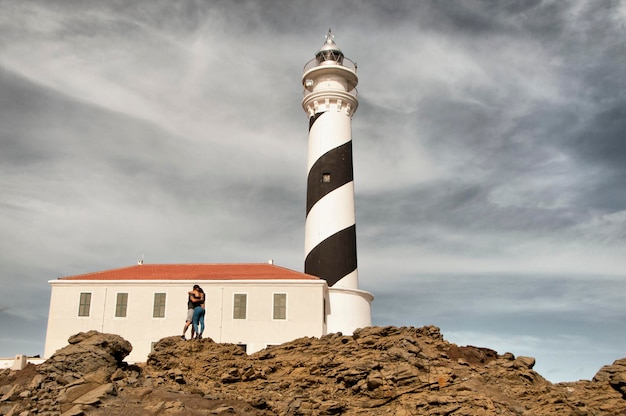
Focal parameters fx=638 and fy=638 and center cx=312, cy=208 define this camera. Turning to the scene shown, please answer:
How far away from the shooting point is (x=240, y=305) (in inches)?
934

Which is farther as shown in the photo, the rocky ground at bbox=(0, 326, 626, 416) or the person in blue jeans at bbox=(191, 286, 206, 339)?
the person in blue jeans at bbox=(191, 286, 206, 339)

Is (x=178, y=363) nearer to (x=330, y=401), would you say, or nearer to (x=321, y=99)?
(x=330, y=401)

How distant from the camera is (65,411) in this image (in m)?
13.6

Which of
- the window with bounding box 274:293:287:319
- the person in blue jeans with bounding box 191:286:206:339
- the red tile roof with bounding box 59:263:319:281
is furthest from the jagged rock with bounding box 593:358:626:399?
the person in blue jeans with bounding box 191:286:206:339

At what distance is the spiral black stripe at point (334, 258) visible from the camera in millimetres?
25750

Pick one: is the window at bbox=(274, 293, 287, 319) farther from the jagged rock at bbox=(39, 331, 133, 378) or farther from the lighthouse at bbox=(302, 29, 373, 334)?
the jagged rock at bbox=(39, 331, 133, 378)

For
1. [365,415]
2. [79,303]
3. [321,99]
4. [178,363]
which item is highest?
[321,99]

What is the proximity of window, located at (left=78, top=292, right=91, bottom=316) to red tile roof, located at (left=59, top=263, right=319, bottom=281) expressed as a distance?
72cm

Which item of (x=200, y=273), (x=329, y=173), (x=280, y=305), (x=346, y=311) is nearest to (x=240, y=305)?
(x=280, y=305)

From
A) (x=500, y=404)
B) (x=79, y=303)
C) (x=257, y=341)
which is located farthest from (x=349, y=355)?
(x=79, y=303)

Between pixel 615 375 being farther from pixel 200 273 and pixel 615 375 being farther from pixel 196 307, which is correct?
pixel 200 273

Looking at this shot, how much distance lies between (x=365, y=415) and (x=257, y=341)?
9357 millimetres

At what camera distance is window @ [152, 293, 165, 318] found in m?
23.9

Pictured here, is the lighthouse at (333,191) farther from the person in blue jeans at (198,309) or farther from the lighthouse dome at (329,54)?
the person in blue jeans at (198,309)
